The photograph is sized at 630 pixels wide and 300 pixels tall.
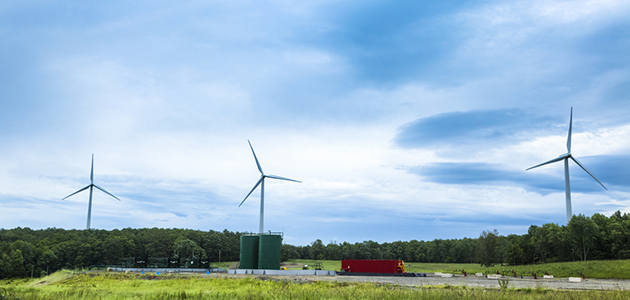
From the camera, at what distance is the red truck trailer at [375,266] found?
73625 millimetres

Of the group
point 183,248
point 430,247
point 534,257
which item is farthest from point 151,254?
point 534,257

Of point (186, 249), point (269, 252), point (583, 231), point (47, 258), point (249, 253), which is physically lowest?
point (47, 258)

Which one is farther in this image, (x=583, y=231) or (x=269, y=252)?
(x=583, y=231)

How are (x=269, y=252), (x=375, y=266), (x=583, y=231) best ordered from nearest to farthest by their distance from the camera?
(x=375, y=266)
(x=269, y=252)
(x=583, y=231)

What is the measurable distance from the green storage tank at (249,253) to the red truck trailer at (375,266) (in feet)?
58.4

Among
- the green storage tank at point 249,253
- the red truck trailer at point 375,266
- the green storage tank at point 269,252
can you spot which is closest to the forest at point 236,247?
the green storage tank at point 249,253

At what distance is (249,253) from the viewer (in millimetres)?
83938

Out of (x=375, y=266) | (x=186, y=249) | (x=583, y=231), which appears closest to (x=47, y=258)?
(x=186, y=249)

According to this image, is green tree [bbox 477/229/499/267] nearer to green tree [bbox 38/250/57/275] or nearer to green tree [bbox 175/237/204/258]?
green tree [bbox 175/237/204/258]

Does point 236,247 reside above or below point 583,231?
below

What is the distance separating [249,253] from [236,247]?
3925 inches

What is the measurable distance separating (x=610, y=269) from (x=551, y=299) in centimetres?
5122

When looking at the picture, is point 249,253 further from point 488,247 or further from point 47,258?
point 47,258

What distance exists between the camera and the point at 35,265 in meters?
138
